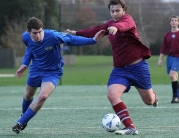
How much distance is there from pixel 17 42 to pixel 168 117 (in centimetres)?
2246

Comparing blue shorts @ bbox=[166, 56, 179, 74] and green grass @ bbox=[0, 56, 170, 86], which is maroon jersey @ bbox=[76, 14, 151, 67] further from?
green grass @ bbox=[0, 56, 170, 86]

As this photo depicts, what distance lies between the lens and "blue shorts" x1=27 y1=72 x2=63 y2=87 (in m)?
8.45

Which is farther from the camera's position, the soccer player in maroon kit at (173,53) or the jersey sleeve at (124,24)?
the soccer player in maroon kit at (173,53)

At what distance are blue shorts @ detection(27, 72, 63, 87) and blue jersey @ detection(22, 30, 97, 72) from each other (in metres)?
0.06

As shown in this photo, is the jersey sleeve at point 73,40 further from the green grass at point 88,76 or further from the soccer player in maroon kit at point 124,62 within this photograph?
the green grass at point 88,76

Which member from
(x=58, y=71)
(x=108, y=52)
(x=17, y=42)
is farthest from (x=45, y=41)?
(x=108, y=52)

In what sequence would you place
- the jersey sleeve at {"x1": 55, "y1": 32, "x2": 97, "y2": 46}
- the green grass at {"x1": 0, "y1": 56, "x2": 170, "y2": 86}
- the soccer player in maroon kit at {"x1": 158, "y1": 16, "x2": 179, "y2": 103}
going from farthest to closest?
1. the green grass at {"x1": 0, "y1": 56, "x2": 170, "y2": 86}
2. the soccer player in maroon kit at {"x1": 158, "y1": 16, "x2": 179, "y2": 103}
3. the jersey sleeve at {"x1": 55, "y1": 32, "x2": 97, "y2": 46}

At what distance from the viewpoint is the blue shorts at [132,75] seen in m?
8.02

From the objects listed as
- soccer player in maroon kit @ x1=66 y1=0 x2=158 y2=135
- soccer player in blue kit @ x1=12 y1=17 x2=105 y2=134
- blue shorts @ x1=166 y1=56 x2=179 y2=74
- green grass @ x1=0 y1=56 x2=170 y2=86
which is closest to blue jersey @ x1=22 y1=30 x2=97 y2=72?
soccer player in blue kit @ x1=12 y1=17 x2=105 y2=134

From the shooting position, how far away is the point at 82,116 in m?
10.2

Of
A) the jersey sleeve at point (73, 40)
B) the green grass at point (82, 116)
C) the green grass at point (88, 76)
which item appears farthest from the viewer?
the green grass at point (88, 76)

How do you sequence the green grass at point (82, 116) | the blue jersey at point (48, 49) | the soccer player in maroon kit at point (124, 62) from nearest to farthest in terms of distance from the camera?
the soccer player in maroon kit at point (124, 62)
the green grass at point (82, 116)
the blue jersey at point (48, 49)

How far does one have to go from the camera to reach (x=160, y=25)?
31.5 meters

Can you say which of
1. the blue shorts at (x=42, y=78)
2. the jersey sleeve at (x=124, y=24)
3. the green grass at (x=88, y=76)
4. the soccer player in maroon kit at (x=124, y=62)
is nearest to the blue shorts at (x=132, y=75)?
the soccer player in maroon kit at (x=124, y=62)
